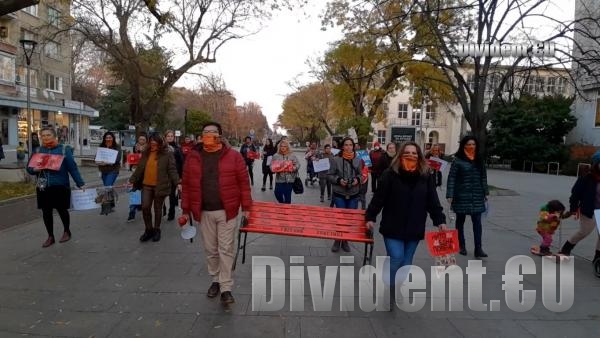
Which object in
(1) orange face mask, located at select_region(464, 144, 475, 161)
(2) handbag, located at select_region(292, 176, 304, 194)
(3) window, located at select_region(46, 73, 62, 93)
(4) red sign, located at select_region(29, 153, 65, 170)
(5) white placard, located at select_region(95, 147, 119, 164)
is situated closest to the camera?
(4) red sign, located at select_region(29, 153, 65, 170)

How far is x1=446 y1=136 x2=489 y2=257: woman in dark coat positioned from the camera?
6.64 meters

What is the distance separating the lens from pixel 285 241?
7.52 m

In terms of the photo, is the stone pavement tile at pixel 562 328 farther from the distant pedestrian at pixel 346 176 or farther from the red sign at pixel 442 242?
the distant pedestrian at pixel 346 176

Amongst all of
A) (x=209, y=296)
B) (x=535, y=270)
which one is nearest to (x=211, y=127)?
(x=209, y=296)

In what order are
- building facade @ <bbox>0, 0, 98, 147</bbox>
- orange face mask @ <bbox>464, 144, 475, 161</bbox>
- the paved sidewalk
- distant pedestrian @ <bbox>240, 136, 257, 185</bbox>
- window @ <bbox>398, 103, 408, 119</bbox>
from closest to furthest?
the paved sidewalk
orange face mask @ <bbox>464, 144, 475, 161</bbox>
distant pedestrian @ <bbox>240, 136, 257, 185</bbox>
building facade @ <bbox>0, 0, 98, 147</bbox>
window @ <bbox>398, 103, 408, 119</bbox>

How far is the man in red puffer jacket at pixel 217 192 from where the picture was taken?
4469 millimetres

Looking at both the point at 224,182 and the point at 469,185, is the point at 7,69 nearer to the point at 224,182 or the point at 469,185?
the point at 224,182

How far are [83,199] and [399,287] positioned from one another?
5310mm

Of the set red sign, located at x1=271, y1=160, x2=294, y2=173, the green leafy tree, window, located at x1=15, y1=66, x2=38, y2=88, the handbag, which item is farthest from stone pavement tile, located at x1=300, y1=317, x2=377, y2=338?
window, located at x1=15, y1=66, x2=38, y2=88

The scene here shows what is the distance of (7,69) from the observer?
32.7 metres

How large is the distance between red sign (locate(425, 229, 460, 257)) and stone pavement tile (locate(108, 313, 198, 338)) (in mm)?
2438

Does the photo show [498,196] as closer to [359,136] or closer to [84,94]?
[359,136]

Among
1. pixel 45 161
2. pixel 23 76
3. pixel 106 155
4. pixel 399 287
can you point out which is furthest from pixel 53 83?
pixel 399 287

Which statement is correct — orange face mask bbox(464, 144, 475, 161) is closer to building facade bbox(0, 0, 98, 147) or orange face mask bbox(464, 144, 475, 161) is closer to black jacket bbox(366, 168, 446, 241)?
black jacket bbox(366, 168, 446, 241)
